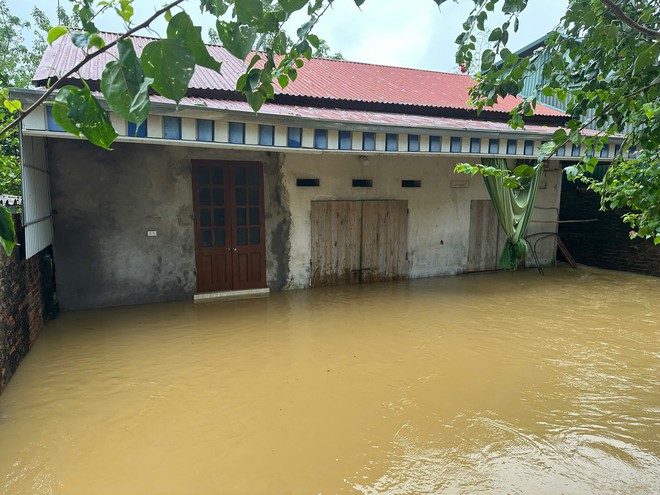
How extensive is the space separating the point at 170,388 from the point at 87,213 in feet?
11.5

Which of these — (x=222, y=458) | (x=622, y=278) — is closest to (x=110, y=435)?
(x=222, y=458)

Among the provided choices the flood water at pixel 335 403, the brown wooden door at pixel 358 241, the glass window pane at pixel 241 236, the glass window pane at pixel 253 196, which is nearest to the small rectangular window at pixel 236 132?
the glass window pane at pixel 253 196

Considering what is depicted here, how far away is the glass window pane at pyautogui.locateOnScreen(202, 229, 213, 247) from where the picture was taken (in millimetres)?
7152

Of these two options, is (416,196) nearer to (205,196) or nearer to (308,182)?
(308,182)

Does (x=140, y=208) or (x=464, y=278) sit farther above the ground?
(x=140, y=208)

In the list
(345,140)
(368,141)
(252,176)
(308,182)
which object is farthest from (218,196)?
(368,141)

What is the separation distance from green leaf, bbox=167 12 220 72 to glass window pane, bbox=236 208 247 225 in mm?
6534

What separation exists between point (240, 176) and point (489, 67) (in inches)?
208

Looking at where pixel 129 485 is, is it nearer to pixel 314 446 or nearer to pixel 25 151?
pixel 314 446

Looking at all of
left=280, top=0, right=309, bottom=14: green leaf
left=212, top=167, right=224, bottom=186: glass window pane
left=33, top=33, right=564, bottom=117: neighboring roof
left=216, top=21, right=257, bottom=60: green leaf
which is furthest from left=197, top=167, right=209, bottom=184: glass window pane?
left=216, top=21, right=257, bottom=60: green leaf

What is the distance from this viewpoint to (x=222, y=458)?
311 cm

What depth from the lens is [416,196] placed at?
8758 mm

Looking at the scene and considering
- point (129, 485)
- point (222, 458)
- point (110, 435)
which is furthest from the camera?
point (110, 435)

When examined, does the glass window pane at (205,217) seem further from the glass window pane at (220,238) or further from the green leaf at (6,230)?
the green leaf at (6,230)
